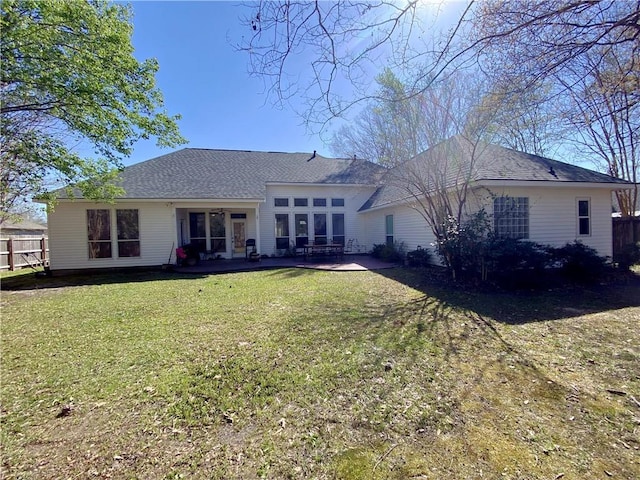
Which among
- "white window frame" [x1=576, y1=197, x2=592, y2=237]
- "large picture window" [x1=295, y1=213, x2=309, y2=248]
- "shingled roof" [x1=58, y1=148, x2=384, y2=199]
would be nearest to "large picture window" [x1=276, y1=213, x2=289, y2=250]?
"large picture window" [x1=295, y1=213, x2=309, y2=248]

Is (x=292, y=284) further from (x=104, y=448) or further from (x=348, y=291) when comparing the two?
(x=104, y=448)

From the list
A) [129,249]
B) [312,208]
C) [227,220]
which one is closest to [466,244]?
[312,208]

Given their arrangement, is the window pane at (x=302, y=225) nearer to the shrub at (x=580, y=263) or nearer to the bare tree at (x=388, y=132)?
the bare tree at (x=388, y=132)

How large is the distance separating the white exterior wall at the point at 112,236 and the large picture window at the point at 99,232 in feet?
0.46

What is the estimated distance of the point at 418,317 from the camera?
18.8 feet

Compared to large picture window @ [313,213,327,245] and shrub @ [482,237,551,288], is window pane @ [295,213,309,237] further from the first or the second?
shrub @ [482,237,551,288]

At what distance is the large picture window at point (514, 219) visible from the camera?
9859 millimetres

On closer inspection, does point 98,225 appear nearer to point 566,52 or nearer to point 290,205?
point 290,205

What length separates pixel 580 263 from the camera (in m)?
8.45

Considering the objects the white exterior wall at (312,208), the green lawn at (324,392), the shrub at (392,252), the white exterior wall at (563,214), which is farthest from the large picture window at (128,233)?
the white exterior wall at (563,214)

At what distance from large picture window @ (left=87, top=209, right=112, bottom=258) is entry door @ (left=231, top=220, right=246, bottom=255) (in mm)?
5549

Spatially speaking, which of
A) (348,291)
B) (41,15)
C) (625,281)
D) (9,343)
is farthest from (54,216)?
(625,281)

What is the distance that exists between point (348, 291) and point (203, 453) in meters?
5.81

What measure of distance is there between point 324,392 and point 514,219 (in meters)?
10.1
